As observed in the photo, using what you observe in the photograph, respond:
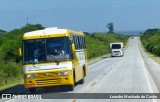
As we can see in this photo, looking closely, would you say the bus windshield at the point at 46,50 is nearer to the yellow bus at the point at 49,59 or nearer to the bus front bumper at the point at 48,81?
the yellow bus at the point at 49,59

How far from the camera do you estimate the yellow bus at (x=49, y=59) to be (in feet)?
70.3

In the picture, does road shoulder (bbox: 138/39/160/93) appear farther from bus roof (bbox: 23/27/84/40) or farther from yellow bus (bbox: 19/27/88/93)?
bus roof (bbox: 23/27/84/40)

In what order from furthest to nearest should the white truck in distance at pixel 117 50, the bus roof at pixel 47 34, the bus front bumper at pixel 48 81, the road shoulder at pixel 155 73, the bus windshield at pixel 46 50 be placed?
the white truck in distance at pixel 117 50
the road shoulder at pixel 155 73
the bus roof at pixel 47 34
the bus windshield at pixel 46 50
the bus front bumper at pixel 48 81

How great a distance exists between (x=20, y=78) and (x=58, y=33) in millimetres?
11400

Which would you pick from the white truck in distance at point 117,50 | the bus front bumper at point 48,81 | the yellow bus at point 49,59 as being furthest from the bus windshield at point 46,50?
the white truck in distance at point 117,50

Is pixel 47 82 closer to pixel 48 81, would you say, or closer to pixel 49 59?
pixel 48 81

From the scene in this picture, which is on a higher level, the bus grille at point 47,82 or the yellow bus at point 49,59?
the yellow bus at point 49,59

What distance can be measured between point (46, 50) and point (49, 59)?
47 centimetres

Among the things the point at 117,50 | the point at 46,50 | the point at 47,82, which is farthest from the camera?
the point at 117,50

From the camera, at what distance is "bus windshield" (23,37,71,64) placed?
2184cm

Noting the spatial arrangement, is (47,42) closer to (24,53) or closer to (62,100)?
(24,53)

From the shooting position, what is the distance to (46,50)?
21969 mm

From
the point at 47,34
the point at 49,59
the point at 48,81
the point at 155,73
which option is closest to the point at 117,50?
the point at 155,73

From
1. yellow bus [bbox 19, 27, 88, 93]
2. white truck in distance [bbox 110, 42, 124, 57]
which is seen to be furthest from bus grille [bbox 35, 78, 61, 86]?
white truck in distance [bbox 110, 42, 124, 57]
